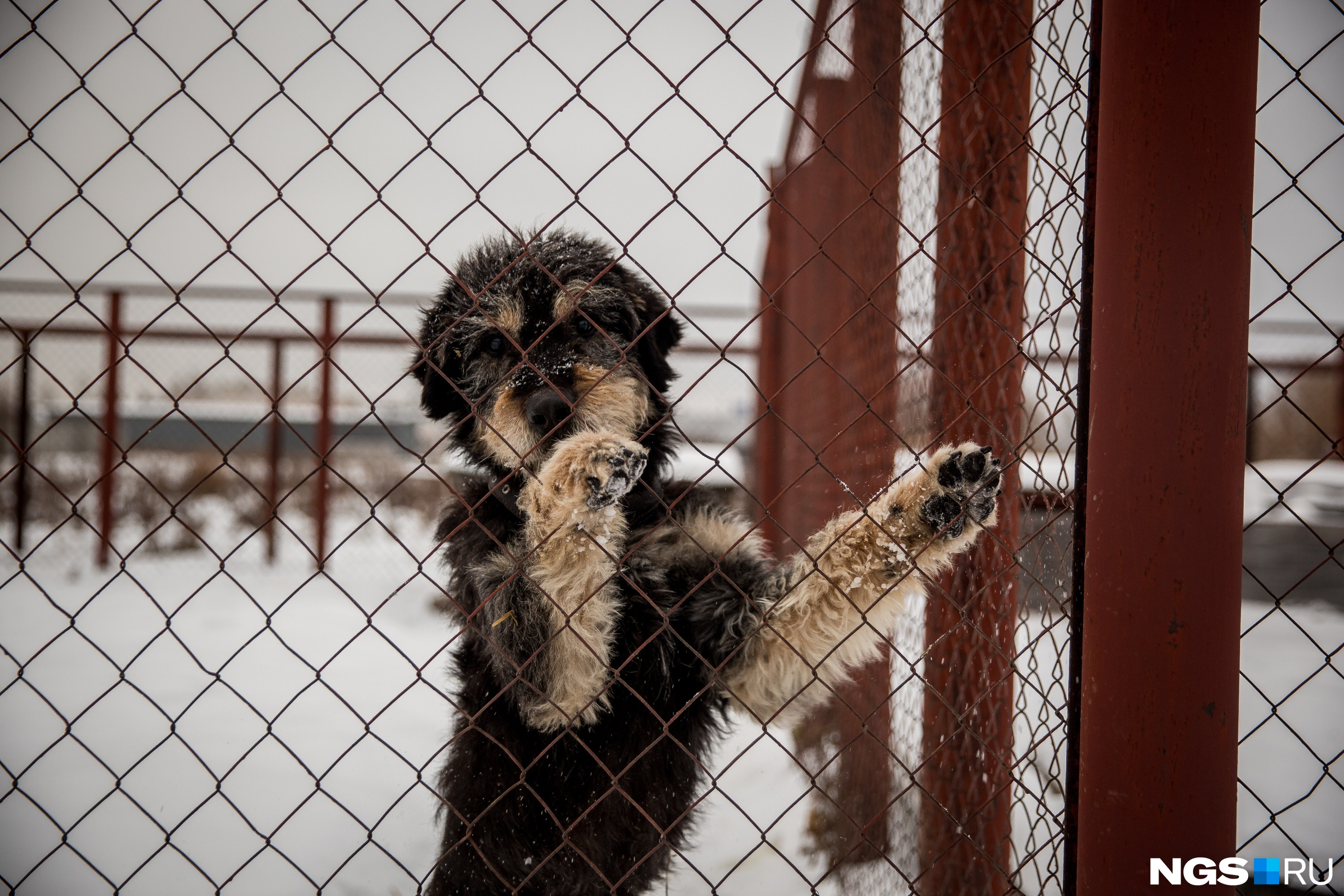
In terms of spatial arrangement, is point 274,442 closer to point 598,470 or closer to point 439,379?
point 439,379

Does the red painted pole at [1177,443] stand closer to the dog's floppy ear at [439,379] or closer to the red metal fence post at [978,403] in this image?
the red metal fence post at [978,403]

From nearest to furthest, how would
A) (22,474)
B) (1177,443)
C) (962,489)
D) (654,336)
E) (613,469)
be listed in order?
(1177,443), (613,469), (962,489), (654,336), (22,474)

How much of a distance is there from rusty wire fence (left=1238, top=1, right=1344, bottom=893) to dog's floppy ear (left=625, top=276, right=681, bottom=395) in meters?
1.76

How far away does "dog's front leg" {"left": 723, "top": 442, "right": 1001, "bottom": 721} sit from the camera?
6.17 feet

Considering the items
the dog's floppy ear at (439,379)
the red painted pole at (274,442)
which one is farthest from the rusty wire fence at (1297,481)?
the red painted pole at (274,442)

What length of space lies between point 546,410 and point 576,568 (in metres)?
0.56

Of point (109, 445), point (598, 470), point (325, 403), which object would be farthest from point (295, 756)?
point (109, 445)

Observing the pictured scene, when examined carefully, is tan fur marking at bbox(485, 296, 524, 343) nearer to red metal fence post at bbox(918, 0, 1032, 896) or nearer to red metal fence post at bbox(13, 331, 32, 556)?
red metal fence post at bbox(918, 0, 1032, 896)

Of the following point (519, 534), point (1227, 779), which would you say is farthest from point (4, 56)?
point (1227, 779)

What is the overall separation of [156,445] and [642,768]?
870cm

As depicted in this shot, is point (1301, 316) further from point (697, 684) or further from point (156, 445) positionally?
point (156, 445)

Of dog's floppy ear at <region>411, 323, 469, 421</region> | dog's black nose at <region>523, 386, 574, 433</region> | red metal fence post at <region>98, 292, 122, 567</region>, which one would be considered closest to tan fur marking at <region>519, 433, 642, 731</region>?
dog's black nose at <region>523, 386, 574, 433</region>

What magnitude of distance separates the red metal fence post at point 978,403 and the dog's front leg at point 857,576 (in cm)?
18

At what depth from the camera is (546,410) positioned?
7.31 ft
